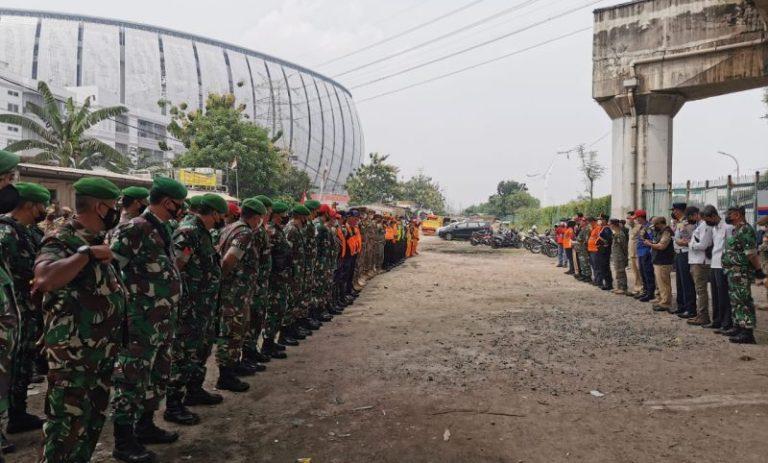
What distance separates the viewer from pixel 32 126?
20.4 m

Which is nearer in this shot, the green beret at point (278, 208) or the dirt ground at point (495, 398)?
the dirt ground at point (495, 398)

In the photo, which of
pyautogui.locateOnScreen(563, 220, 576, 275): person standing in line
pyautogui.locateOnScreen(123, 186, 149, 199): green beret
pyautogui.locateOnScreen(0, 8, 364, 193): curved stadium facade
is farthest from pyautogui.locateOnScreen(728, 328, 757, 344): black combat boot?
pyautogui.locateOnScreen(0, 8, 364, 193): curved stadium facade

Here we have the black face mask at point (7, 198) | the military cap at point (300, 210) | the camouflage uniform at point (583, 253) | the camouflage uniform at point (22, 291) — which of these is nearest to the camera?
the black face mask at point (7, 198)

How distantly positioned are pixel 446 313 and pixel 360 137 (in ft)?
303

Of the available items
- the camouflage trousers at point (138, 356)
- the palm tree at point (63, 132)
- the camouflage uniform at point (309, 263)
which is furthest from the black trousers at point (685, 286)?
the palm tree at point (63, 132)

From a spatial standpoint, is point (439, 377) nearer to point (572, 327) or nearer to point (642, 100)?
point (572, 327)

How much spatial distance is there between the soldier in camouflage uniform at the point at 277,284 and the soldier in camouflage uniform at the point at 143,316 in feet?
6.97

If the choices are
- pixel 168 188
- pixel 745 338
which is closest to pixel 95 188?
pixel 168 188

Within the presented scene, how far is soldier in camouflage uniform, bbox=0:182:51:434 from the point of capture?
351 cm

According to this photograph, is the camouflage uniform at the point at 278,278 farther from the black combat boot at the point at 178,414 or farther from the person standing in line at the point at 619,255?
the person standing in line at the point at 619,255

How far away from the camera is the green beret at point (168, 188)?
131 inches

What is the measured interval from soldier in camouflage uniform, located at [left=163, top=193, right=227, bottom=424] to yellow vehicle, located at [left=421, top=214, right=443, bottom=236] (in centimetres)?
3609

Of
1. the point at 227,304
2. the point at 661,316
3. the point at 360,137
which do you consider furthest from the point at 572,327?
the point at 360,137

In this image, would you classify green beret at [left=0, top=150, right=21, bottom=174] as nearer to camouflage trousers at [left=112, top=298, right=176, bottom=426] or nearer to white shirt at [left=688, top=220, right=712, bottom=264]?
camouflage trousers at [left=112, top=298, right=176, bottom=426]
